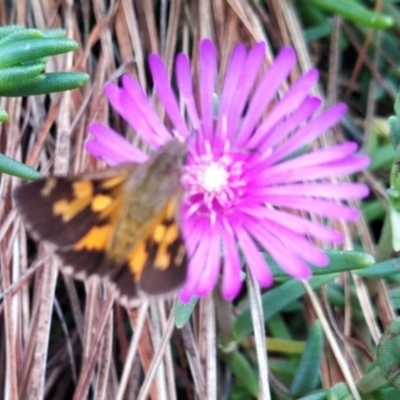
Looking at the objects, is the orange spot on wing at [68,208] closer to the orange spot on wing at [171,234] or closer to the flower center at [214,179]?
the orange spot on wing at [171,234]

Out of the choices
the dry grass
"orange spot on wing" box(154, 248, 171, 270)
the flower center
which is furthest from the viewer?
the dry grass

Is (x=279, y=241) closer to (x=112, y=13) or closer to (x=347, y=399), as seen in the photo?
(x=347, y=399)

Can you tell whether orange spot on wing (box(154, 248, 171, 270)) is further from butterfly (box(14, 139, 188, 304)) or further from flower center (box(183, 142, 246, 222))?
flower center (box(183, 142, 246, 222))

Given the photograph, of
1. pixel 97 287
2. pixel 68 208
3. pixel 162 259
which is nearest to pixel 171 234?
pixel 162 259

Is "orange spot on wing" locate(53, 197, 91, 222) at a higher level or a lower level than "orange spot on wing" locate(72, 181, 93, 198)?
lower

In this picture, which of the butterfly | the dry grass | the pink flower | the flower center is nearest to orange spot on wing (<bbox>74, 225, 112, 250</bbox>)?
the butterfly

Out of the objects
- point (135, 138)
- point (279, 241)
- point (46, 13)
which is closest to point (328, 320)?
point (279, 241)

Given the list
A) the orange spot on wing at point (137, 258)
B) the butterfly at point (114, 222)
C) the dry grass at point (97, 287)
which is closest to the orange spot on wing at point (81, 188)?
the butterfly at point (114, 222)

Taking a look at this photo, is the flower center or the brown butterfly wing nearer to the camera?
the brown butterfly wing
